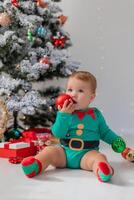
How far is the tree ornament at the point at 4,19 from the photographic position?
7.29 feet

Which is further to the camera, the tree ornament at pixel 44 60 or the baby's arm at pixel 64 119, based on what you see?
the tree ornament at pixel 44 60

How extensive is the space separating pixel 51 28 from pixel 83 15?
601 millimetres

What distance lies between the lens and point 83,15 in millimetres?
2969

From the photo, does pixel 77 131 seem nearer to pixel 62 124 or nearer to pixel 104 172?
pixel 62 124

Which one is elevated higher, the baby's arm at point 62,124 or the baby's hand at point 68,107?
the baby's hand at point 68,107

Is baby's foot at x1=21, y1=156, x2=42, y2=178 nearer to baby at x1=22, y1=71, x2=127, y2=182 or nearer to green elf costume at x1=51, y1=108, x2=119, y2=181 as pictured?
baby at x1=22, y1=71, x2=127, y2=182

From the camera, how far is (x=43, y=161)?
161 cm

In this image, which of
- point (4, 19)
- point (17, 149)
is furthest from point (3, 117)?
point (4, 19)

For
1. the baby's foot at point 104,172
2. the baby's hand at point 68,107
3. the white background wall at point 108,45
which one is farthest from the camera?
the white background wall at point 108,45

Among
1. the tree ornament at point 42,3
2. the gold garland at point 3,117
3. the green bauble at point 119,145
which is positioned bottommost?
the green bauble at point 119,145

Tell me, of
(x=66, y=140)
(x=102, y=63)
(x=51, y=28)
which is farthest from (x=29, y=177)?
(x=102, y=63)

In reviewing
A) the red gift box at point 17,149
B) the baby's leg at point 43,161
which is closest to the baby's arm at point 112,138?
the baby's leg at point 43,161

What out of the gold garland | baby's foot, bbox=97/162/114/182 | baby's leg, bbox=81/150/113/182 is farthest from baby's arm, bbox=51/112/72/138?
the gold garland

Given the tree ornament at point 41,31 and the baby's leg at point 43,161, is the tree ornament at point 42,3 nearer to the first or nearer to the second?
the tree ornament at point 41,31
